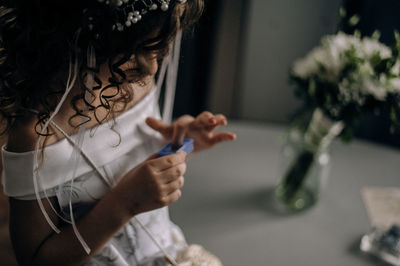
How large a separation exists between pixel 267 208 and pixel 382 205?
38 cm

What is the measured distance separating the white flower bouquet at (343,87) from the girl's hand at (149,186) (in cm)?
50

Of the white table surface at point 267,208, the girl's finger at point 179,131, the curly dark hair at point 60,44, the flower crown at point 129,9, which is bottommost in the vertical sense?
the white table surface at point 267,208

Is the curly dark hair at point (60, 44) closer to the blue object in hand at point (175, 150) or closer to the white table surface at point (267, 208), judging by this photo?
the blue object in hand at point (175, 150)

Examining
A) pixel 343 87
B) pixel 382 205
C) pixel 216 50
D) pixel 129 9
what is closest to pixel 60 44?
pixel 129 9

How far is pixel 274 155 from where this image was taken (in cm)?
130

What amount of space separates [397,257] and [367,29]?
Result: 4.13ft

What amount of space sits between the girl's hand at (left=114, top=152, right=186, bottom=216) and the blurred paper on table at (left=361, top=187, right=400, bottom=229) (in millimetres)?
661

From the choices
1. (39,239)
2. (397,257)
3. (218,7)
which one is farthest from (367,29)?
(39,239)

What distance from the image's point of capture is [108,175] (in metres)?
0.72

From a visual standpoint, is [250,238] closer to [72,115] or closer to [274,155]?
[274,155]

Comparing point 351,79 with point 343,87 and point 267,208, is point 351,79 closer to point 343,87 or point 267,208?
point 343,87

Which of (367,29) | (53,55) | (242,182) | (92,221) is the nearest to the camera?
(53,55)

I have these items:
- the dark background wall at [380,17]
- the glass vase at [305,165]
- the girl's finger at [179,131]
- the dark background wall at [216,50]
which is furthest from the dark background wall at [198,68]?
the girl's finger at [179,131]

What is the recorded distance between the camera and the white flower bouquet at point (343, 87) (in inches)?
→ 34.3
